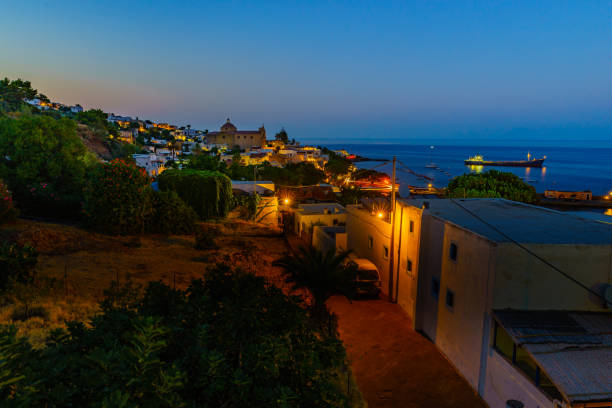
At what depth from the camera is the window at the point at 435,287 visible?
449 inches

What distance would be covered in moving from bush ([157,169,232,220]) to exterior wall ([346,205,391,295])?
12753 mm

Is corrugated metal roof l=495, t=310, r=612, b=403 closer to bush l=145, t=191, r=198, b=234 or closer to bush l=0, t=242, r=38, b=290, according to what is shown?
bush l=0, t=242, r=38, b=290

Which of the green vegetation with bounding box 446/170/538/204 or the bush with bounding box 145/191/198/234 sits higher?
the green vegetation with bounding box 446/170/538/204

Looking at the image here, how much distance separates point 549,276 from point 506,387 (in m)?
2.71

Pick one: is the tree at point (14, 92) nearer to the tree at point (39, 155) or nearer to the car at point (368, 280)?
the tree at point (39, 155)

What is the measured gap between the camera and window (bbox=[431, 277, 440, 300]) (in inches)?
449

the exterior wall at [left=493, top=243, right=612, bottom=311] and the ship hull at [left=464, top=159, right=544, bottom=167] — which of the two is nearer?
the exterior wall at [left=493, top=243, right=612, bottom=311]

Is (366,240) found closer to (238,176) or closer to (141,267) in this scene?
(141,267)

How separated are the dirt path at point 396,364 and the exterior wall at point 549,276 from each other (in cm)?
285

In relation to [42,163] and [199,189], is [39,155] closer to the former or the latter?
[42,163]

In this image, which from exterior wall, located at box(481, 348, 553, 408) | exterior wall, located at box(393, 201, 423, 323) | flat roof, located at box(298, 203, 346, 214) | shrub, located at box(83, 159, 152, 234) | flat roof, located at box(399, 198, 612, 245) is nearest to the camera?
exterior wall, located at box(481, 348, 553, 408)

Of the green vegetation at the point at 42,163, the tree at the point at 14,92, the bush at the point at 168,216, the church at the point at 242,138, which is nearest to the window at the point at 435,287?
the bush at the point at 168,216

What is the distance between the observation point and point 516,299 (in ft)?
27.2

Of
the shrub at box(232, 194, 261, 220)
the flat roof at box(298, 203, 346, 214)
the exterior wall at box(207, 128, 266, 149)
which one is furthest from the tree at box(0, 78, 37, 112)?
the exterior wall at box(207, 128, 266, 149)
